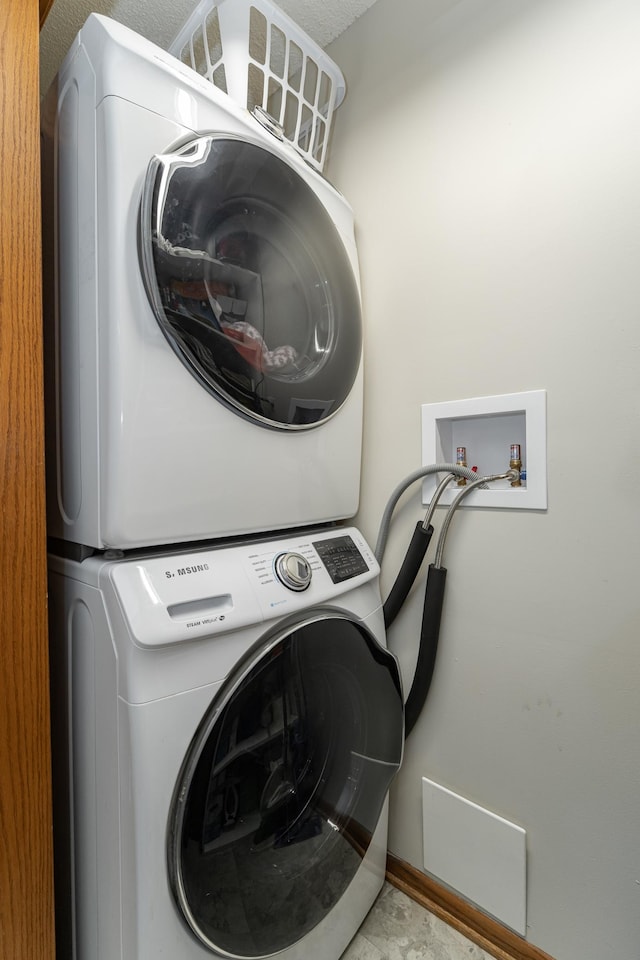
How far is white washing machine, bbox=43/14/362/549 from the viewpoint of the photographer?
75 centimetres

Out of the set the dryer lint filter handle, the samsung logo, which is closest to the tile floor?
the dryer lint filter handle

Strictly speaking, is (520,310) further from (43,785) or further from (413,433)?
(43,785)

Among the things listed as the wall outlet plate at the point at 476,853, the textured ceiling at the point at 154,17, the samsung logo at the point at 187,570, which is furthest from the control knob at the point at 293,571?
the textured ceiling at the point at 154,17

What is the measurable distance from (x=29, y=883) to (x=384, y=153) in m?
1.63

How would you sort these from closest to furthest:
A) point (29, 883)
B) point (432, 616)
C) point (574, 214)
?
point (29, 883) → point (574, 214) → point (432, 616)

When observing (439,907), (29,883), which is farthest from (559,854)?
(29,883)

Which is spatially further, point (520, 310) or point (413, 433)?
point (413, 433)

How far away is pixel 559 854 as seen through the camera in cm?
95

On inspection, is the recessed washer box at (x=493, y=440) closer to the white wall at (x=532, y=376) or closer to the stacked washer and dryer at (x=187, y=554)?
the white wall at (x=532, y=376)

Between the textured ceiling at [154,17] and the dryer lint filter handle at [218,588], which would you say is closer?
the dryer lint filter handle at [218,588]

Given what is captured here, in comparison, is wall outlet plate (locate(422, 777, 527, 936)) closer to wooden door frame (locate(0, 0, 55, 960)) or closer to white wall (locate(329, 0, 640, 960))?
white wall (locate(329, 0, 640, 960))

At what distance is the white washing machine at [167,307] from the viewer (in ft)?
2.48

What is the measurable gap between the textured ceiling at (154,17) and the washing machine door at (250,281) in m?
0.59

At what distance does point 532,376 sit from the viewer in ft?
3.25
